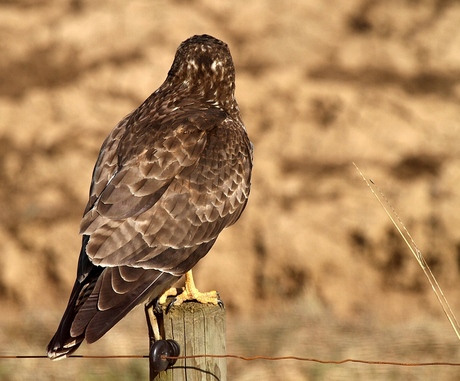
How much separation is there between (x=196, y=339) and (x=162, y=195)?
52.1 inches

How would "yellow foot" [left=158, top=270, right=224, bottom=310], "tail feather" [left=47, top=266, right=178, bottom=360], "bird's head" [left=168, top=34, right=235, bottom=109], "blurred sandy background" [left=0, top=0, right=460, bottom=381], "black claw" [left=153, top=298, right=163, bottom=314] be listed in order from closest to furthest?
"tail feather" [left=47, top=266, right=178, bottom=360] → "black claw" [left=153, top=298, right=163, bottom=314] → "yellow foot" [left=158, top=270, right=224, bottom=310] → "bird's head" [left=168, top=34, right=235, bottom=109] → "blurred sandy background" [left=0, top=0, right=460, bottom=381]

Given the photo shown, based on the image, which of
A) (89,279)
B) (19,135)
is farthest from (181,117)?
(19,135)

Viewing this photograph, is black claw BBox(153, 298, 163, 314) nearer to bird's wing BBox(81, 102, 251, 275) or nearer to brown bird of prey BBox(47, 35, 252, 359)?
brown bird of prey BBox(47, 35, 252, 359)

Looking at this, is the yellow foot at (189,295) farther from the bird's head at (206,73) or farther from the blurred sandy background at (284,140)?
the blurred sandy background at (284,140)

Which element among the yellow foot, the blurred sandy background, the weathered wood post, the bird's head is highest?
the blurred sandy background

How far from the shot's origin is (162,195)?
19.5ft

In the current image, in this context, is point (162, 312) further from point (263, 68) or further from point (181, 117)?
point (263, 68)

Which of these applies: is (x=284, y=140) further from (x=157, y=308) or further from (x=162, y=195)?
(x=157, y=308)

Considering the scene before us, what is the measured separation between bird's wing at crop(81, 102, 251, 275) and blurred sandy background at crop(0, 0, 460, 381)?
14.3 ft

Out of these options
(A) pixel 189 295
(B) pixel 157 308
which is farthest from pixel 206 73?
(B) pixel 157 308

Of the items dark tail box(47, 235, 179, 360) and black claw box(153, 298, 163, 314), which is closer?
dark tail box(47, 235, 179, 360)

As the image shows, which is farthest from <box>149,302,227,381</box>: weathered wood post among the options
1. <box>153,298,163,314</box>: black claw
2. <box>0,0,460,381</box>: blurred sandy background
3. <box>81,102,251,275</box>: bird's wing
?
<box>0,0,460,381</box>: blurred sandy background

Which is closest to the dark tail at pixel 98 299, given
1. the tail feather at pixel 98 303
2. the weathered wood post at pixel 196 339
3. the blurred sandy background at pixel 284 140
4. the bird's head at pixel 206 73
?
the tail feather at pixel 98 303

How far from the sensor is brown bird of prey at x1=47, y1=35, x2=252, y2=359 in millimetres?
5352
